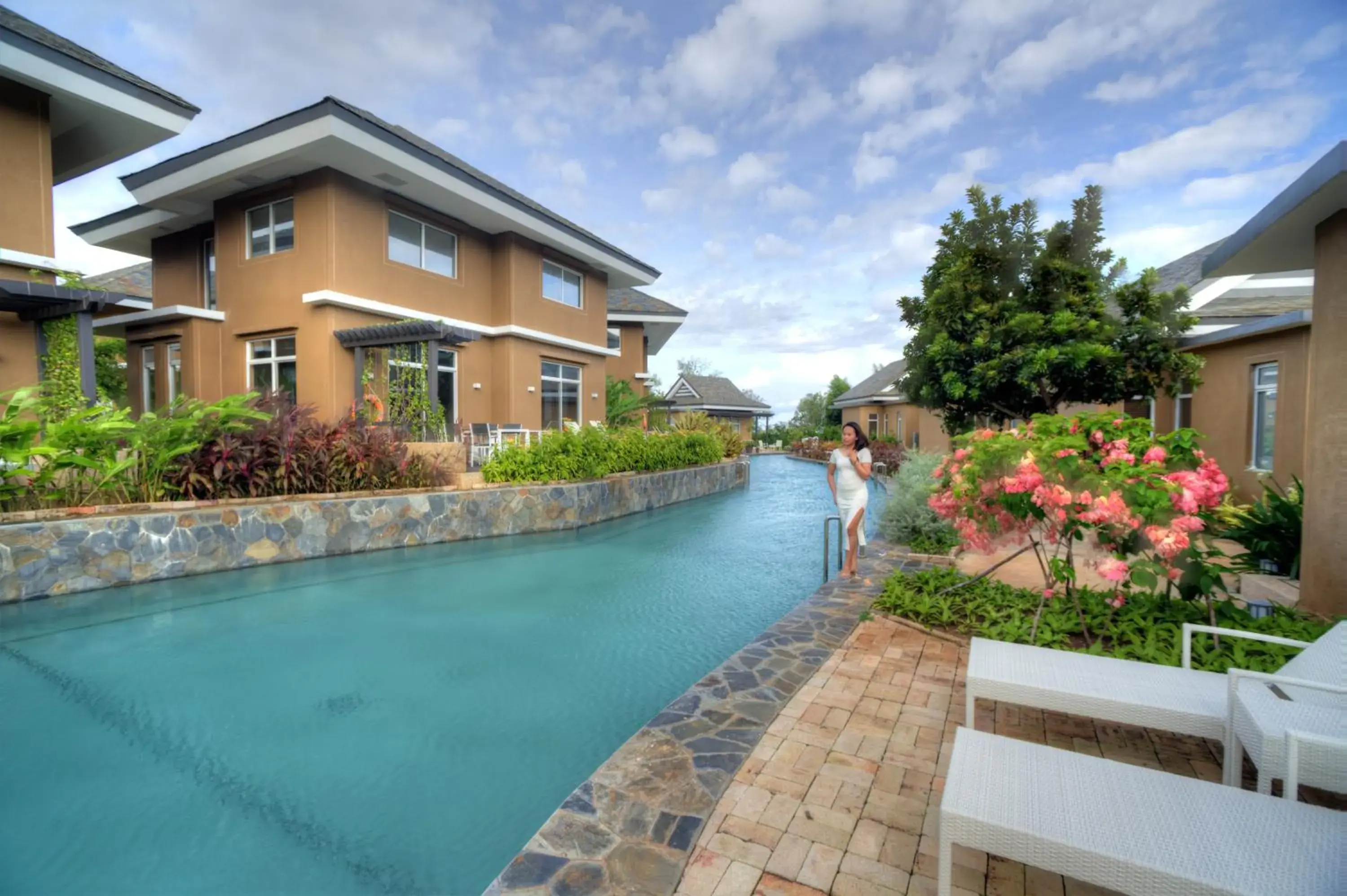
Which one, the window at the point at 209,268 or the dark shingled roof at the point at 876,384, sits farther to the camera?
the dark shingled roof at the point at 876,384

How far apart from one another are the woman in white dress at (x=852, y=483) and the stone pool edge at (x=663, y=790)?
2432 mm

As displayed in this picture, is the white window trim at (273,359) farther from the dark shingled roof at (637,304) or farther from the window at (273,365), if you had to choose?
the dark shingled roof at (637,304)

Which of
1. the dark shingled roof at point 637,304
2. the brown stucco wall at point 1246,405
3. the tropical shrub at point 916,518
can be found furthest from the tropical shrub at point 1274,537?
the dark shingled roof at point 637,304

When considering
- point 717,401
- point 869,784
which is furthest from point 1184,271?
point 717,401

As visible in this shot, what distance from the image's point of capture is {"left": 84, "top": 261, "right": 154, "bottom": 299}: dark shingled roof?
17.8 meters

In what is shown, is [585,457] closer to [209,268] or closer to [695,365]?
[209,268]

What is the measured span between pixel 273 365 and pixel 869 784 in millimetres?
14298

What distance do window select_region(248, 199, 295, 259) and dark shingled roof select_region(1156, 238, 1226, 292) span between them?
16.9m

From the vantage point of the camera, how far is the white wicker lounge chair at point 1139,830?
5.26ft

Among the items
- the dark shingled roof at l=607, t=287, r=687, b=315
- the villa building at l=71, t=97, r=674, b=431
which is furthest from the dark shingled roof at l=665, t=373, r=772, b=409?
the villa building at l=71, t=97, r=674, b=431

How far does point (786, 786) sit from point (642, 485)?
11396 millimetres

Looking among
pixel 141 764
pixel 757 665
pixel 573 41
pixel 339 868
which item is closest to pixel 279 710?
pixel 141 764

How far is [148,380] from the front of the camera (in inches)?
581

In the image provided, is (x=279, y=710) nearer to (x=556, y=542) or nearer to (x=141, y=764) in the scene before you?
(x=141, y=764)
